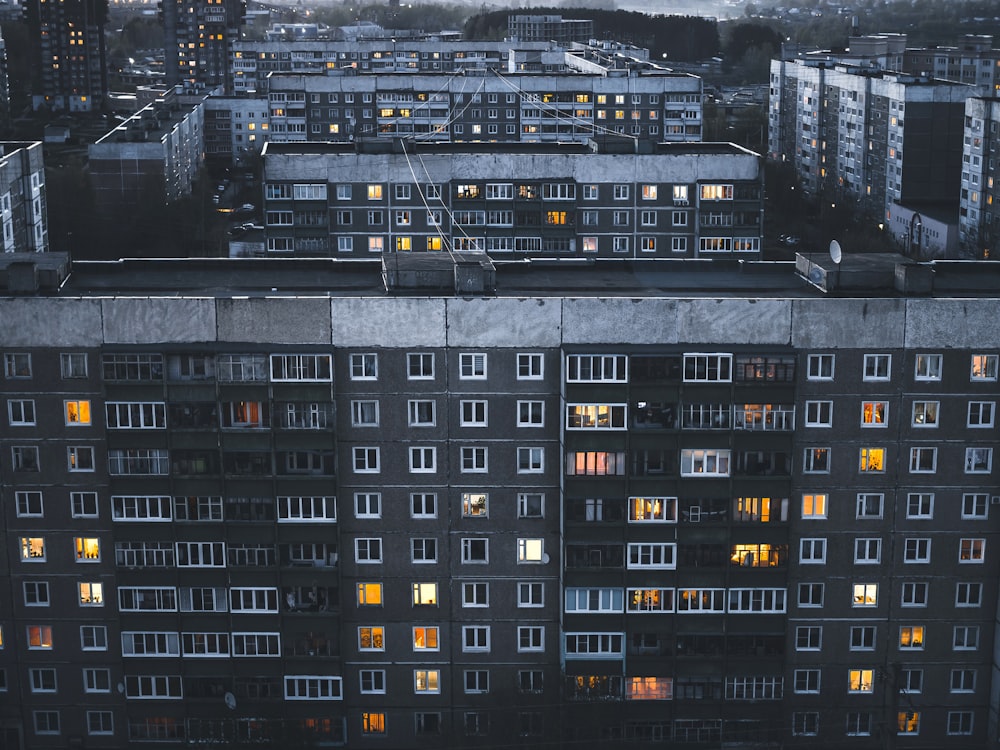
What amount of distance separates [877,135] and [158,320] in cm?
9008

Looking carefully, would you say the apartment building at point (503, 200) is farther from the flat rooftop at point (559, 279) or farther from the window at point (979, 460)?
the window at point (979, 460)

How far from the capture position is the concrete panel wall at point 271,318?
3706 cm

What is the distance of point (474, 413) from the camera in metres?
38.0

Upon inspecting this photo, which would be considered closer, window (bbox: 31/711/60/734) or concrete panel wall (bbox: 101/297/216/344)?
concrete panel wall (bbox: 101/297/216/344)

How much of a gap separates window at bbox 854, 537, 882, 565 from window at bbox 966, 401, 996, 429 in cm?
393

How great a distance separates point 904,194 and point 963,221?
11.4 metres

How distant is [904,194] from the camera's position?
4459 inches

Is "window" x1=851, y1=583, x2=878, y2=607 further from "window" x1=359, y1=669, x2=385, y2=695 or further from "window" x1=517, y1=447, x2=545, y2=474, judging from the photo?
"window" x1=359, y1=669, x2=385, y2=695

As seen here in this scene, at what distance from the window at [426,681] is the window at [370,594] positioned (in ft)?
7.11

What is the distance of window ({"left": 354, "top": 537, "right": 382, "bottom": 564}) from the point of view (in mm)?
38531

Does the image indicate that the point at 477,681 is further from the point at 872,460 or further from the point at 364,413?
the point at 872,460

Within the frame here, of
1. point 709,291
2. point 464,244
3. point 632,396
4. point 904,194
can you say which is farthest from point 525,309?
point 904,194

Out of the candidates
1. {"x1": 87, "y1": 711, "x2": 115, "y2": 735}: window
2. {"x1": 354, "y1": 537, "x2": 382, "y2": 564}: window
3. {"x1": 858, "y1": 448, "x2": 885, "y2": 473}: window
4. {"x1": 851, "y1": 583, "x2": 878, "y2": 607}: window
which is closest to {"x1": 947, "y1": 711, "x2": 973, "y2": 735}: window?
{"x1": 851, "y1": 583, "x2": 878, "y2": 607}: window

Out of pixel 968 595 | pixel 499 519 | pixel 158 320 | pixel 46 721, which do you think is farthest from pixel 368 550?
pixel 968 595
